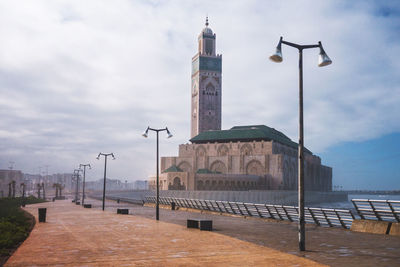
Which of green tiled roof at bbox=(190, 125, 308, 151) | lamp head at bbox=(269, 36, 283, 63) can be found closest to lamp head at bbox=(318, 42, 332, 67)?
lamp head at bbox=(269, 36, 283, 63)

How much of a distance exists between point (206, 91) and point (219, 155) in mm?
33286

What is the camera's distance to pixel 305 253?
1260 cm

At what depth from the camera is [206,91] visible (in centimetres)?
14225

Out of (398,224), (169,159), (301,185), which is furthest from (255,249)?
(169,159)

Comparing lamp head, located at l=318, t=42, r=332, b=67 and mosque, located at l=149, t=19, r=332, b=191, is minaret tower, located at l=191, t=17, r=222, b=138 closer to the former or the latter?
mosque, located at l=149, t=19, r=332, b=191

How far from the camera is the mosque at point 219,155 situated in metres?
103

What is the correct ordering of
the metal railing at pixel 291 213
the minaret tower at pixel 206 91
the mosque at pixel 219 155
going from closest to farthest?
1. the metal railing at pixel 291 213
2. the mosque at pixel 219 155
3. the minaret tower at pixel 206 91

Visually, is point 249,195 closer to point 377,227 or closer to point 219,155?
point 219,155

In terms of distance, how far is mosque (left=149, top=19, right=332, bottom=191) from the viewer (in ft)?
338

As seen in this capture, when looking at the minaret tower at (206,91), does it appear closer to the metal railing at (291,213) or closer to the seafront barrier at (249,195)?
the seafront barrier at (249,195)

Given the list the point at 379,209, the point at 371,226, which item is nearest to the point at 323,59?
the point at 371,226

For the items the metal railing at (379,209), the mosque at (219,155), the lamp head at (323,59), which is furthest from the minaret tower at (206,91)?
the lamp head at (323,59)

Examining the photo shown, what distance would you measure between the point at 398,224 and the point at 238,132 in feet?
341

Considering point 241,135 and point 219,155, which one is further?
point 241,135
